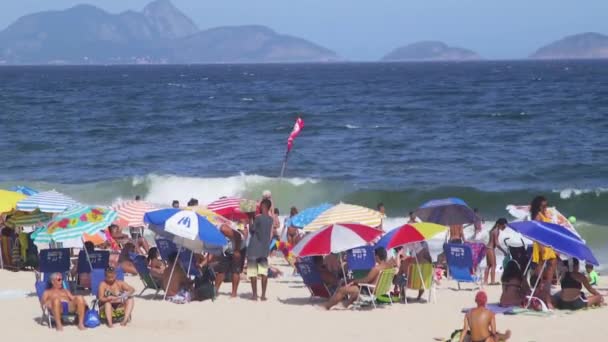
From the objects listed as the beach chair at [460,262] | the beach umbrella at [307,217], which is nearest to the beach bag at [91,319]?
the beach umbrella at [307,217]

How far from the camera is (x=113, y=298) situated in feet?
34.8

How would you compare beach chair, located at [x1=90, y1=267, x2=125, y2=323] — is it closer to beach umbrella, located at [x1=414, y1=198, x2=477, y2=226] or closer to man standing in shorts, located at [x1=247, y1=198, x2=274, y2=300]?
man standing in shorts, located at [x1=247, y1=198, x2=274, y2=300]

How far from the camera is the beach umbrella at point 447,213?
1370cm

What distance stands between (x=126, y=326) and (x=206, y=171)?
1804 cm

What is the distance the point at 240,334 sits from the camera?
10.5m

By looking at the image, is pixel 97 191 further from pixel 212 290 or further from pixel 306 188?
pixel 212 290

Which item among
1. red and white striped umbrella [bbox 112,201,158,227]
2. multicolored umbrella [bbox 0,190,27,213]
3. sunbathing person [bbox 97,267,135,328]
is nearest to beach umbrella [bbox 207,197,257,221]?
red and white striped umbrella [bbox 112,201,158,227]

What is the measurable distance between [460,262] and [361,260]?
1.97 m

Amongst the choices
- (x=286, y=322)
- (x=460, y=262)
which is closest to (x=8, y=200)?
(x=286, y=322)

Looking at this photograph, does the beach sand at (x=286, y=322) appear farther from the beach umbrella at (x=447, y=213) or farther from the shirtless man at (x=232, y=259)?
the beach umbrella at (x=447, y=213)

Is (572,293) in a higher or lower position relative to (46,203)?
lower

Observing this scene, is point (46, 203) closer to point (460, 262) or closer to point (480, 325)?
point (460, 262)

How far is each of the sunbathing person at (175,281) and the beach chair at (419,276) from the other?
8.57 feet

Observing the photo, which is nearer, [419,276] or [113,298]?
[113,298]
